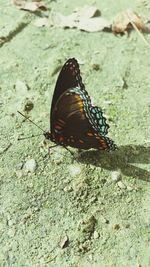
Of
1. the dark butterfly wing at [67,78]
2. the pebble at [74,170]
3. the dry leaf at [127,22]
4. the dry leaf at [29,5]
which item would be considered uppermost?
the dark butterfly wing at [67,78]

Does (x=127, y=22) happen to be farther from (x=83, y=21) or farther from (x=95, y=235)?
(x=95, y=235)

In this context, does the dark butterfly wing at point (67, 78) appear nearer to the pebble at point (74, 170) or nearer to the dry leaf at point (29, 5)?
the pebble at point (74, 170)

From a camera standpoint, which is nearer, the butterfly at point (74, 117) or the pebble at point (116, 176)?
the butterfly at point (74, 117)

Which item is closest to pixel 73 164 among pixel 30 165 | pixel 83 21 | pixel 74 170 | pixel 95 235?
pixel 74 170

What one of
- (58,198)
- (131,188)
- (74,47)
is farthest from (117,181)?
(74,47)

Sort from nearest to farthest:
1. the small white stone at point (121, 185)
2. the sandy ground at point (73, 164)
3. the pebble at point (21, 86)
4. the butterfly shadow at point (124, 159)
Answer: the sandy ground at point (73, 164)
the small white stone at point (121, 185)
the butterfly shadow at point (124, 159)
the pebble at point (21, 86)

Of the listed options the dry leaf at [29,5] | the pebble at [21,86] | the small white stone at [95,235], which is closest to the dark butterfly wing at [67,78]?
the pebble at [21,86]

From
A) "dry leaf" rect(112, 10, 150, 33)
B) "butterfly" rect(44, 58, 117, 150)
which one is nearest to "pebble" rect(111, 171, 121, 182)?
"butterfly" rect(44, 58, 117, 150)

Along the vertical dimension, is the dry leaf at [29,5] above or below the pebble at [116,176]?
above
